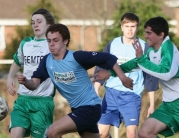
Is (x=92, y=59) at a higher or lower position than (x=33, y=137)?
higher

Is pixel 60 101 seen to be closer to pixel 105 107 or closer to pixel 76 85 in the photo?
pixel 105 107

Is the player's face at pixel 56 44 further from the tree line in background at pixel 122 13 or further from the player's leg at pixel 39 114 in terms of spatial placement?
the tree line in background at pixel 122 13

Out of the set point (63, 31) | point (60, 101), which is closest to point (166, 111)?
point (63, 31)

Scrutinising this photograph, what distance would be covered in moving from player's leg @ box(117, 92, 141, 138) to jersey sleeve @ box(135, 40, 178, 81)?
193 cm

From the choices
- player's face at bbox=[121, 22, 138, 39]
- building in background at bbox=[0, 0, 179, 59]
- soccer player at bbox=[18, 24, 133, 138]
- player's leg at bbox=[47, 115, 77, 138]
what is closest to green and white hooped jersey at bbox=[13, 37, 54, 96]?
soccer player at bbox=[18, 24, 133, 138]

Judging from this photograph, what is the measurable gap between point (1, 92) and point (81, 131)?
549 cm

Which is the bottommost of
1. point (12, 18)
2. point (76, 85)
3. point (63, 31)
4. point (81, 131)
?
point (12, 18)

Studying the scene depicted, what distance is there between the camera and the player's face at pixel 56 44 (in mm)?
8250

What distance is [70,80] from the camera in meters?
8.25

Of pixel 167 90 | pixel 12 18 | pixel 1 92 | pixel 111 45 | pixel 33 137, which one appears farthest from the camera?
pixel 12 18

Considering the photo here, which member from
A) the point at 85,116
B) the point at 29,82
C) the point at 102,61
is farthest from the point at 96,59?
the point at 29,82

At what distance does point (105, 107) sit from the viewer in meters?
10.4

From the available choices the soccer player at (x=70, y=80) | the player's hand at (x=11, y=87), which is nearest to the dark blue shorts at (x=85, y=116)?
the soccer player at (x=70, y=80)

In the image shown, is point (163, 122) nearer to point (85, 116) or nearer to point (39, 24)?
point (85, 116)
